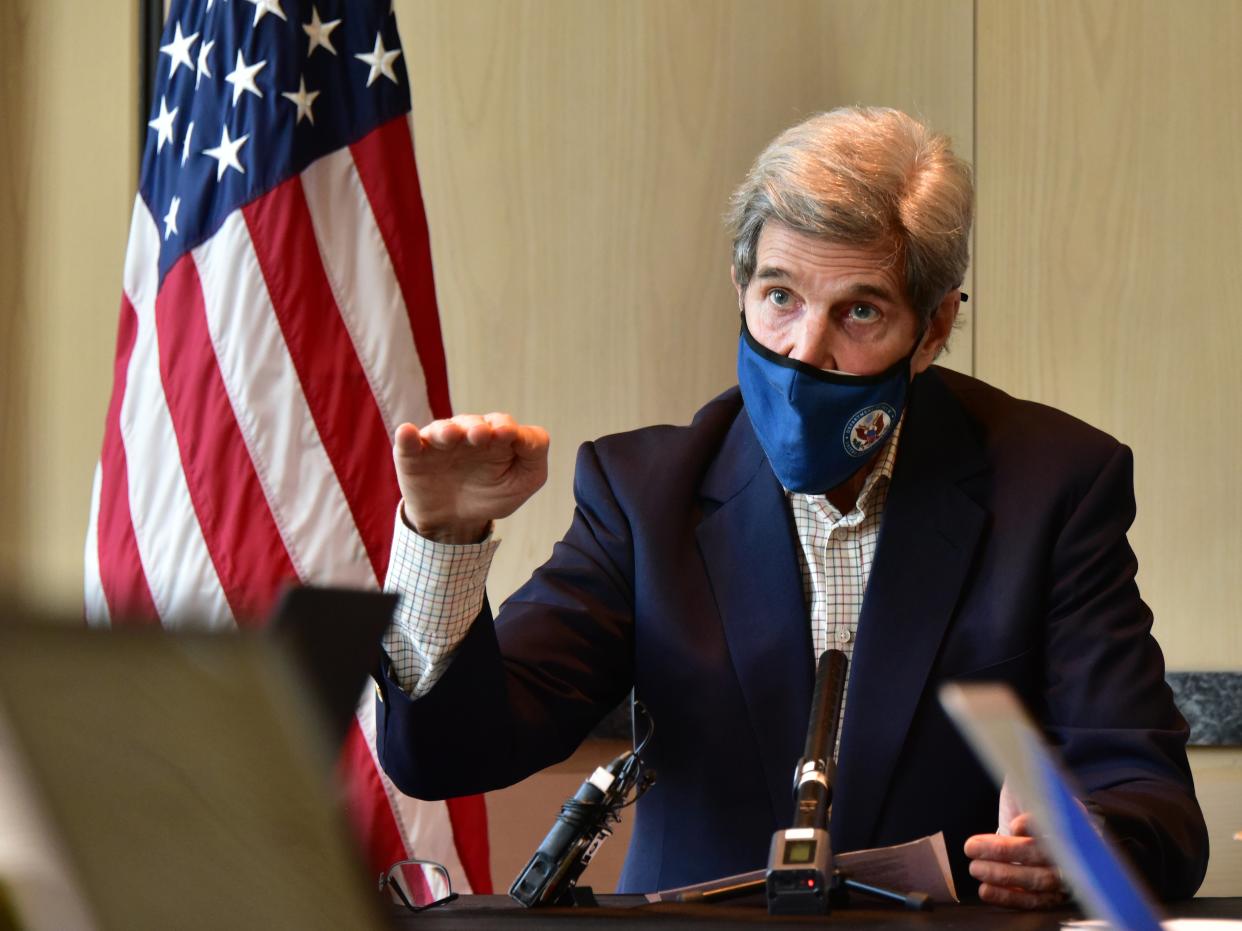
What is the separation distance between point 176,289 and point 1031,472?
133 centimetres

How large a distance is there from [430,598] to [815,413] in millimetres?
499

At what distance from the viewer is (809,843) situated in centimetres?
112

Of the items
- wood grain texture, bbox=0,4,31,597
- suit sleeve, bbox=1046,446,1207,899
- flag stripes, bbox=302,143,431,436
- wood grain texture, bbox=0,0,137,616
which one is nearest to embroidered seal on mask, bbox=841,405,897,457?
suit sleeve, bbox=1046,446,1207,899

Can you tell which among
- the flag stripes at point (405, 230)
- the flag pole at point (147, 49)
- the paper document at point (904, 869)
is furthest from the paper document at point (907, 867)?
the flag pole at point (147, 49)

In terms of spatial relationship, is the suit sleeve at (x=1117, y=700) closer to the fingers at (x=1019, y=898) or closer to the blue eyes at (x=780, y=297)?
the fingers at (x=1019, y=898)

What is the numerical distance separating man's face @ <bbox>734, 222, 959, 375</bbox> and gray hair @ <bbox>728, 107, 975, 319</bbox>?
2cm

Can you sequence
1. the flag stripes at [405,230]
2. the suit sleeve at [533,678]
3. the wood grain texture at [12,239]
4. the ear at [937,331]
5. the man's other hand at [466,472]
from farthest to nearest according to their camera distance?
the wood grain texture at [12,239], the flag stripes at [405,230], the ear at [937,331], the suit sleeve at [533,678], the man's other hand at [466,472]

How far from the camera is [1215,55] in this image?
8.20 ft

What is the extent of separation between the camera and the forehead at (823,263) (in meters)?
1.59

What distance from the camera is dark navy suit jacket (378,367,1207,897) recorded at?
4.88 feet

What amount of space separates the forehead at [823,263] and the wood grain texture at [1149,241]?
103 centimetres

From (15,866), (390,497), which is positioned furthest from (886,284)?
(15,866)

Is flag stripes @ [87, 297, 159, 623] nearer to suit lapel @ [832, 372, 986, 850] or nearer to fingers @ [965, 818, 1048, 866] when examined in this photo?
suit lapel @ [832, 372, 986, 850]

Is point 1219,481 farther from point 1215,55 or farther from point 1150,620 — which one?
point 1150,620
